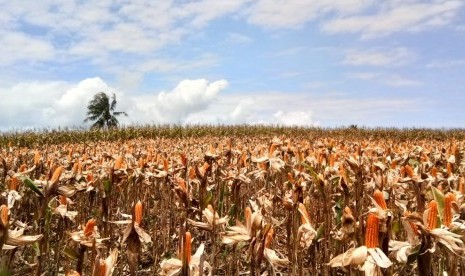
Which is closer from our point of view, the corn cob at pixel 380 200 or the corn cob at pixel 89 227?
the corn cob at pixel 380 200

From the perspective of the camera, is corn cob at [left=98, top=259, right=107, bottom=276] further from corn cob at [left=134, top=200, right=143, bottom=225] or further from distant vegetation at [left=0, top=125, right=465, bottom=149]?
distant vegetation at [left=0, top=125, right=465, bottom=149]

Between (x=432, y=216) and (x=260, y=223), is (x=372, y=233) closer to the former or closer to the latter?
(x=432, y=216)

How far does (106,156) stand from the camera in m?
6.87

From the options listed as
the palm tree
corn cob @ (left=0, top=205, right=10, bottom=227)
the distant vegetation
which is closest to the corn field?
corn cob @ (left=0, top=205, right=10, bottom=227)

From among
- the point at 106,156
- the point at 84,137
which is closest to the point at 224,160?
the point at 106,156

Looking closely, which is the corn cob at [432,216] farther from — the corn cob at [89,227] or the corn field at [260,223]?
the corn cob at [89,227]

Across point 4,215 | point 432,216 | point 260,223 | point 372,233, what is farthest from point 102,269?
point 432,216

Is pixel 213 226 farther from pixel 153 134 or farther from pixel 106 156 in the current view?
pixel 153 134

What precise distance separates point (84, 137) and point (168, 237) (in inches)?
899

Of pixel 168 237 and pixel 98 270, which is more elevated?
pixel 98 270

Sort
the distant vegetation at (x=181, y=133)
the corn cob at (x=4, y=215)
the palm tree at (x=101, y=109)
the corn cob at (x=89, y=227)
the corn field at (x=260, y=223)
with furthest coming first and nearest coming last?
1. the palm tree at (x=101, y=109)
2. the distant vegetation at (x=181, y=133)
3. the corn cob at (x=89, y=227)
4. the corn field at (x=260, y=223)
5. the corn cob at (x=4, y=215)

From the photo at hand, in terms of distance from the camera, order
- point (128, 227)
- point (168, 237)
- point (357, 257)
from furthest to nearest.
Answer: point (168, 237) < point (128, 227) < point (357, 257)

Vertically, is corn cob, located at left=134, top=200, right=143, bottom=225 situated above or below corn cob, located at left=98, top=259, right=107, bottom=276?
above

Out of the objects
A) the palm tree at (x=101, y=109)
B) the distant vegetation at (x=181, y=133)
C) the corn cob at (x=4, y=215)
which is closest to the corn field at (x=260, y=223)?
the corn cob at (x=4, y=215)
